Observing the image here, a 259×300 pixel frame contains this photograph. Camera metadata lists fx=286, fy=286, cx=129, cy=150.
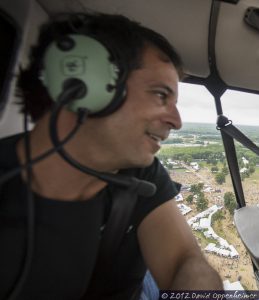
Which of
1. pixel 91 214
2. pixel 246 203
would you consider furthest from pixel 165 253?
pixel 246 203

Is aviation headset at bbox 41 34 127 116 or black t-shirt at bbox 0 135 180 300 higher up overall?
aviation headset at bbox 41 34 127 116

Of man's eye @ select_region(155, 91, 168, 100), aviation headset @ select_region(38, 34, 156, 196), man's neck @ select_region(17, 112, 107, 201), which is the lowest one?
man's neck @ select_region(17, 112, 107, 201)

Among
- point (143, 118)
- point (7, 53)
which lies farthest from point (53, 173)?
point (7, 53)

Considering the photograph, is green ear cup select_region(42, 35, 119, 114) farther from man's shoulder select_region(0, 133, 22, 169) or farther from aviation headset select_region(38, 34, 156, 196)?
man's shoulder select_region(0, 133, 22, 169)

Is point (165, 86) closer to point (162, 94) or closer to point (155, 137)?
point (162, 94)

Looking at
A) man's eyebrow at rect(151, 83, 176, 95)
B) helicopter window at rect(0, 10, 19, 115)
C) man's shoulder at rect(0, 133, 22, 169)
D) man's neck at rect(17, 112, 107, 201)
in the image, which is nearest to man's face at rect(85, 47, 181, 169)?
man's eyebrow at rect(151, 83, 176, 95)

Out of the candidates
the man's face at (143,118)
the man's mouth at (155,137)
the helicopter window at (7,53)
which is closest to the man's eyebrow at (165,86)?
the man's face at (143,118)

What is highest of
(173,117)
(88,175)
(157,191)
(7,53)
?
(7,53)

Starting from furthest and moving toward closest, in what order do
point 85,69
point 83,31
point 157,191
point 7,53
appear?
point 7,53 < point 157,191 < point 83,31 < point 85,69

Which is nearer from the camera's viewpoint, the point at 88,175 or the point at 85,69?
the point at 85,69
